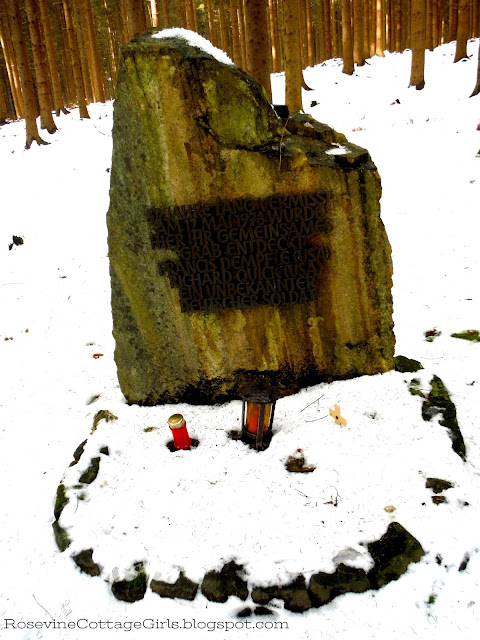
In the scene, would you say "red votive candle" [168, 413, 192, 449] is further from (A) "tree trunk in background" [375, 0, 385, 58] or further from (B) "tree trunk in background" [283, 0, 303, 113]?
(A) "tree trunk in background" [375, 0, 385, 58]

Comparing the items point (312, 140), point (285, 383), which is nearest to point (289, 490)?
point (285, 383)

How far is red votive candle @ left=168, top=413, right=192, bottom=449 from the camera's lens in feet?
12.4

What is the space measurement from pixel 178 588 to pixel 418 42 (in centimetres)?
1623

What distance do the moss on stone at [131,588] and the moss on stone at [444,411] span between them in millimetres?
2673

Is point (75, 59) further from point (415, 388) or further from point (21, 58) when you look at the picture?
point (415, 388)

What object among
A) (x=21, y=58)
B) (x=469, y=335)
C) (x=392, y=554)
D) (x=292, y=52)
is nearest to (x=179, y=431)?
(x=392, y=554)

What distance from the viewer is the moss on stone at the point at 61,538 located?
338cm

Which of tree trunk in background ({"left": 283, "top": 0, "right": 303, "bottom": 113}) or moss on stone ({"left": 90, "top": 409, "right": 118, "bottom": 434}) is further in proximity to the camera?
tree trunk in background ({"left": 283, "top": 0, "right": 303, "bottom": 113})

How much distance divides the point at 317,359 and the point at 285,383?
419mm

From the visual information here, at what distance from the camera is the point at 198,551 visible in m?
3.12

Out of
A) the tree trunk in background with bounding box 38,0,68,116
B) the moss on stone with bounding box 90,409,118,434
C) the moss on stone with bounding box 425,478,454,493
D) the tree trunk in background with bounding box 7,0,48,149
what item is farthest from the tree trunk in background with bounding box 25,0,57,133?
the moss on stone with bounding box 425,478,454,493

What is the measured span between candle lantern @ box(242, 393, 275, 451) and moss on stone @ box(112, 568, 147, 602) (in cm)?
138

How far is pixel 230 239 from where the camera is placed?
13.2 ft

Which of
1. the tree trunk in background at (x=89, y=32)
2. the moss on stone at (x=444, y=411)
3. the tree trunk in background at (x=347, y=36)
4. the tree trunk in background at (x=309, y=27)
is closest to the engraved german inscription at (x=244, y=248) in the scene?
the moss on stone at (x=444, y=411)
